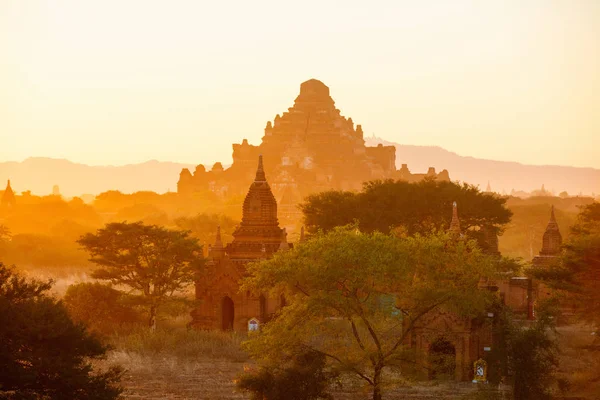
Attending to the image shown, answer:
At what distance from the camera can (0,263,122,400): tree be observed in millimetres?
24406

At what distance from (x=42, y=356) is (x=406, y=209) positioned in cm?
4299

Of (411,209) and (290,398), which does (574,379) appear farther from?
(411,209)

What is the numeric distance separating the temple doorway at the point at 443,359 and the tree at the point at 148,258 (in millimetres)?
13875

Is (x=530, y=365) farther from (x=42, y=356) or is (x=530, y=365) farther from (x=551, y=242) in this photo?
(x=551, y=242)

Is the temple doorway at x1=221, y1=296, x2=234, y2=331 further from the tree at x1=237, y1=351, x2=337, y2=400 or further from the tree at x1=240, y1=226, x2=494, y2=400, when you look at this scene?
the tree at x1=237, y1=351, x2=337, y2=400

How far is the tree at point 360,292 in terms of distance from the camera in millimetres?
31844

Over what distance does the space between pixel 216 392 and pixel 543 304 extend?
975 centimetres

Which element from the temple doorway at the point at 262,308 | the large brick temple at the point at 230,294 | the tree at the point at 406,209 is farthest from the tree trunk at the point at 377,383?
the tree at the point at 406,209

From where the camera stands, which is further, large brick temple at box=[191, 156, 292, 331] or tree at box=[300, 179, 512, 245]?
tree at box=[300, 179, 512, 245]

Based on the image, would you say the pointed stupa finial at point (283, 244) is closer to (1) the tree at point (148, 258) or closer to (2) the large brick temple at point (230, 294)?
(2) the large brick temple at point (230, 294)

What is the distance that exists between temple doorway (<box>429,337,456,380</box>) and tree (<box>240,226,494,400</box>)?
69.4 inches

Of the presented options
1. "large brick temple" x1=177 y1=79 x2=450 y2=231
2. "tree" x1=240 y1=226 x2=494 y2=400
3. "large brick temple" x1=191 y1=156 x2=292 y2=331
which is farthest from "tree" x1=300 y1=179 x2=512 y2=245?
"large brick temple" x1=177 y1=79 x2=450 y2=231

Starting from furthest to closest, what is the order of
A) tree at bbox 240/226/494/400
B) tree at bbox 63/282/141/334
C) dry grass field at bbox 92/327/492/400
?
1. tree at bbox 63/282/141/334
2. dry grass field at bbox 92/327/492/400
3. tree at bbox 240/226/494/400

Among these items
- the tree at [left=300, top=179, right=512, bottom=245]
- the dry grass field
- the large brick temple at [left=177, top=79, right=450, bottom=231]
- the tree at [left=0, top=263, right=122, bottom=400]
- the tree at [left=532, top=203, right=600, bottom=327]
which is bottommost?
the dry grass field
